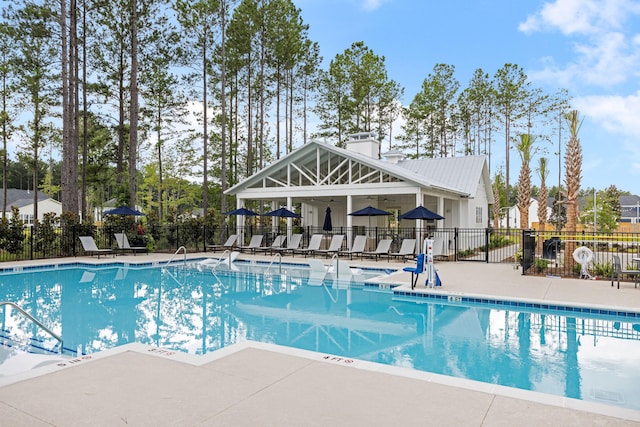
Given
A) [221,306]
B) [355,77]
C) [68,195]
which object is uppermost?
[355,77]

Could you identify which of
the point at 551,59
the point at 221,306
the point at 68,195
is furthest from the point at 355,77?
the point at 221,306

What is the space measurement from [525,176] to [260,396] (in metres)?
24.9

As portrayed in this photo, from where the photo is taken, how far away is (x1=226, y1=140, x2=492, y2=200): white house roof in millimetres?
18156

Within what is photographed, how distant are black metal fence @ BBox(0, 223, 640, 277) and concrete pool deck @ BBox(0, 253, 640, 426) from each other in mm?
9145

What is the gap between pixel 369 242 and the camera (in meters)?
19.9

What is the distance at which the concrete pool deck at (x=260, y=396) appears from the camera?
3424 mm

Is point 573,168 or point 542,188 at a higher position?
point 573,168

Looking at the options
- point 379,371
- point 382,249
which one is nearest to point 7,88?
point 382,249

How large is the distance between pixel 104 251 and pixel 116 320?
32.6 feet

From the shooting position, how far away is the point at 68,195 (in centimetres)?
1877

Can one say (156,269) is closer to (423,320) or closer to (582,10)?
(423,320)

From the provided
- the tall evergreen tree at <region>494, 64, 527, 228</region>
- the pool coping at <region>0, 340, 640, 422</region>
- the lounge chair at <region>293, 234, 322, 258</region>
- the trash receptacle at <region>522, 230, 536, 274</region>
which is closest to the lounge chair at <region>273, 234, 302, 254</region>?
the lounge chair at <region>293, 234, 322, 258</region>

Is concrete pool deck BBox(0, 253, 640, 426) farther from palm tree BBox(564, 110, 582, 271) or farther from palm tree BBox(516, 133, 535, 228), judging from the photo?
palm tree BBox(516, 133, 535, 228)

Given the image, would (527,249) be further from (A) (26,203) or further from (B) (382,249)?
(A) (26,203)
